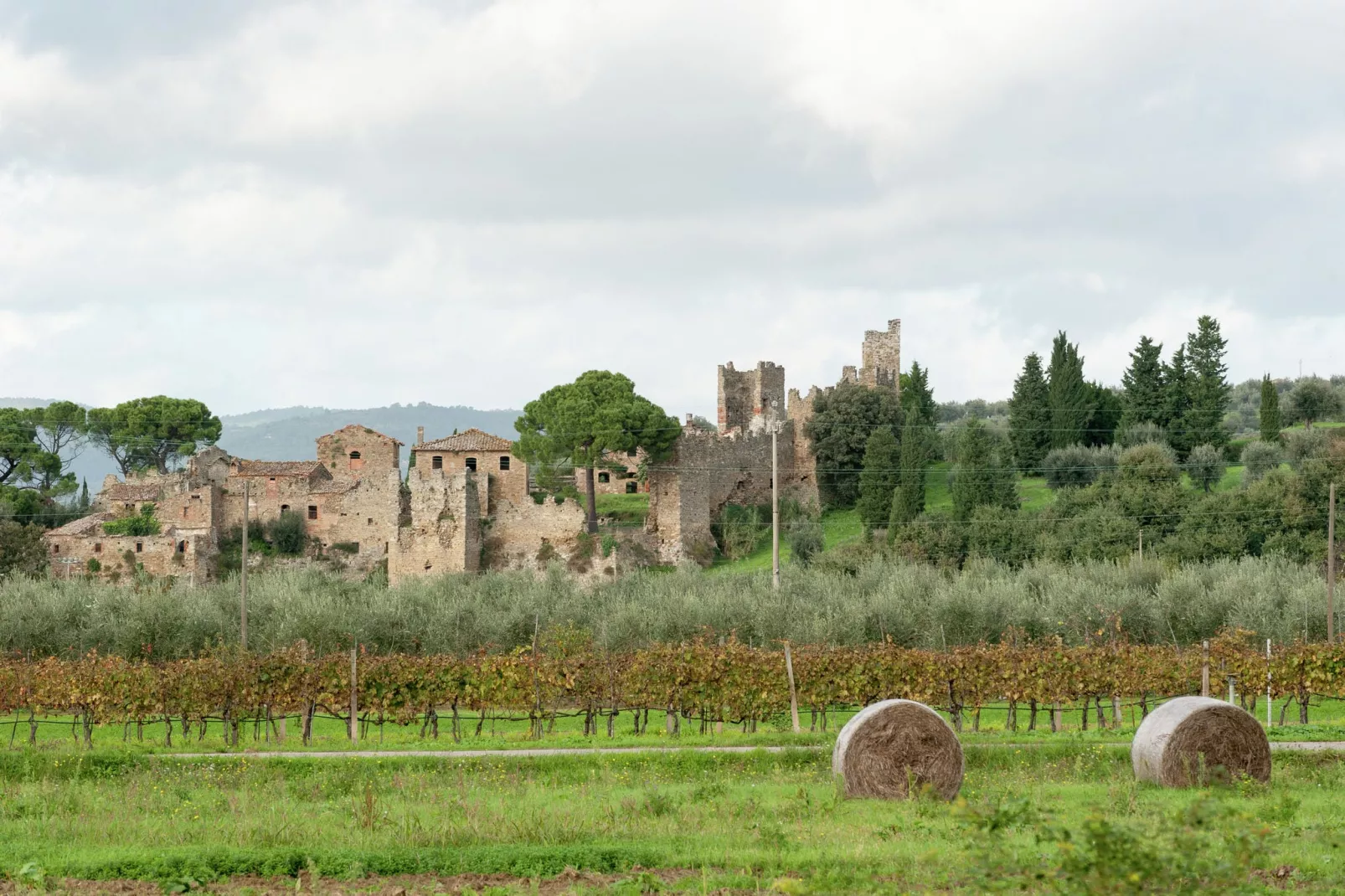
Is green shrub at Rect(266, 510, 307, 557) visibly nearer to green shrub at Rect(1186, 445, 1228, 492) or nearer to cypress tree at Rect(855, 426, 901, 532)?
cypress tree at Rect(855, 426, 901, 532)

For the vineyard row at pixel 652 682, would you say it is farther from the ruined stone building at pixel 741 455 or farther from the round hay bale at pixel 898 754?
the ruined stone building at pixel 741 455

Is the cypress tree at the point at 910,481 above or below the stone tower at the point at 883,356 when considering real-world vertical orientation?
below

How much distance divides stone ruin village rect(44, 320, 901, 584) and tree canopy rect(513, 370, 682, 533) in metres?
0.87

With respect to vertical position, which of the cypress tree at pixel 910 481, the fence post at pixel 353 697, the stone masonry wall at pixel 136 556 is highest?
the cypress tree at pixel 910 481

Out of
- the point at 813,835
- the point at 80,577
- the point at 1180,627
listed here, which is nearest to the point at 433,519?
the point at 80,577

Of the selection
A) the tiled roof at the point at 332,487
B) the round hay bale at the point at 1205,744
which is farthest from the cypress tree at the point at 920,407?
the round hay bale at the point at 1205,744

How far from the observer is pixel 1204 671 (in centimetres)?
2505

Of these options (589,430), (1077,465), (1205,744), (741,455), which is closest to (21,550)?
(589,430)

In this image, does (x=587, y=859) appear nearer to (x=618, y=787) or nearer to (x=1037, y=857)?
(x=1037, y=857)

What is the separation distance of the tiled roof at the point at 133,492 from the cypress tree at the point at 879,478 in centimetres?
3033

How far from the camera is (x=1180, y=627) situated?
3697cm

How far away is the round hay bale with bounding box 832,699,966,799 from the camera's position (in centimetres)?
1642

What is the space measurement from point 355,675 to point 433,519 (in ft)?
93.3

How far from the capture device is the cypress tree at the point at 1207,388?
5916 cm
